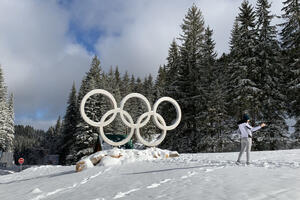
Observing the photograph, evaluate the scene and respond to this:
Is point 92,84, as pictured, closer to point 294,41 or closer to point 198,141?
point 198,141

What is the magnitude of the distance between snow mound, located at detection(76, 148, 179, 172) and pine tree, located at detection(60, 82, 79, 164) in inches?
988

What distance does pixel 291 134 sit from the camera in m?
20.6

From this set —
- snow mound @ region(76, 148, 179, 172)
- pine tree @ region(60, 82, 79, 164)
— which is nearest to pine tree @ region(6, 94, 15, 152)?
pine tree @ region(60, 82, 79, 164)

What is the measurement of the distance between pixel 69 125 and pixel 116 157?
27305 mm

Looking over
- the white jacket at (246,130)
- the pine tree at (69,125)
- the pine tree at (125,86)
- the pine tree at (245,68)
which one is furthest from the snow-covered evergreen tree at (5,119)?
the white jacket at (246,130)

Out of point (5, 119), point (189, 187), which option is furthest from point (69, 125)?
point (189, 187)

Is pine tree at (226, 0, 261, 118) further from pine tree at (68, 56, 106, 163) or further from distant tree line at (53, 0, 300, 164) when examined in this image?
pine tree at (68, 56, 106, 163)

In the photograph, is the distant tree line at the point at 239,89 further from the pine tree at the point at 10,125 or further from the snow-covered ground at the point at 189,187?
the pine tree at the point at 10,125

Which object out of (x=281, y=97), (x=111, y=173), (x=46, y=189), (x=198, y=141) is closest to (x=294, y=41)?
(x=281, y=97)

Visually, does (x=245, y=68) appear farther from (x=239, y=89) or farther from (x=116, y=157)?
(x=116, y=157)

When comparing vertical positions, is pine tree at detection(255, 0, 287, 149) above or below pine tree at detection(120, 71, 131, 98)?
below

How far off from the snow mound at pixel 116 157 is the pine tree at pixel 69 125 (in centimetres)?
2509

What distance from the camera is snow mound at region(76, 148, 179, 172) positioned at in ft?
41.7

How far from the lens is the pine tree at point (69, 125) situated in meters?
38.2
